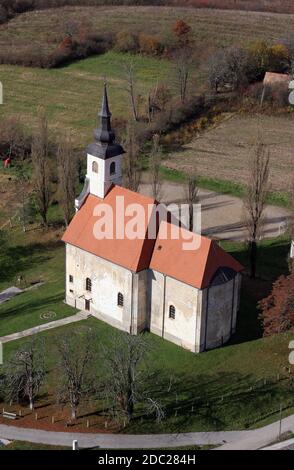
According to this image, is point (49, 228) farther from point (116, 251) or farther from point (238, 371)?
point (238, 371)

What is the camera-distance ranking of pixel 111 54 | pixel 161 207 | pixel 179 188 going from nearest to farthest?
pixel 161 207
pixel 179 188
pixel 111 54

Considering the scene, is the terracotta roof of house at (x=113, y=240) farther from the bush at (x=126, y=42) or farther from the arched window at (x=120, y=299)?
the bush at (x=126, y=42)

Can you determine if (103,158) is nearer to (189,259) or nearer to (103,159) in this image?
(103,159)

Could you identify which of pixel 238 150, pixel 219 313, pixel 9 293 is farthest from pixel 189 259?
pixel 238 150

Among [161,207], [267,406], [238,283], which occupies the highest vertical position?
[161,207]

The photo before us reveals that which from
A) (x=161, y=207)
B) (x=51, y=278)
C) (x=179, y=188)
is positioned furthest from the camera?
(x=179, y=188)

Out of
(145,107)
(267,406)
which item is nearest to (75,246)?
(267,406)

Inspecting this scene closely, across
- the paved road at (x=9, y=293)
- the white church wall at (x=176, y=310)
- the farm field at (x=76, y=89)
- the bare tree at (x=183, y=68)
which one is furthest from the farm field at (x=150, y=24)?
the white church wall at (x=176, y=310)
